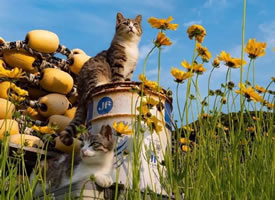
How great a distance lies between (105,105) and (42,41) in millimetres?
1572

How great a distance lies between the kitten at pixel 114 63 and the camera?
365 cm

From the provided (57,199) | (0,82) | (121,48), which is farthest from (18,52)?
(57,199)

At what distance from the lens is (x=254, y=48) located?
5.20ft

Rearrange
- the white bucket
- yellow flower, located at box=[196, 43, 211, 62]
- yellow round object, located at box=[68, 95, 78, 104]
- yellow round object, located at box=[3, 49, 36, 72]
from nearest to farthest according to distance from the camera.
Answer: yellow flower, located at box=[196, 43, 211, 62] < the white bucket < yellow round object, located at box=[3, 49, 36, 72] < yellow round object, located at box=[68, 95, 78, 104]

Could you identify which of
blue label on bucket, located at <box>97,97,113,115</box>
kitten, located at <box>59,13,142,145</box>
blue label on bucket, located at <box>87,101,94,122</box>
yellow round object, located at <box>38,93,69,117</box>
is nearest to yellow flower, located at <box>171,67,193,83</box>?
blue label on bucket, located at <box>97,97,113,115</box>

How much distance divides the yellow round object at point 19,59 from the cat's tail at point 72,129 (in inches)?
36.6

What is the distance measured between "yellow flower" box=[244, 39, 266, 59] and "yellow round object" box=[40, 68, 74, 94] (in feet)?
8.79

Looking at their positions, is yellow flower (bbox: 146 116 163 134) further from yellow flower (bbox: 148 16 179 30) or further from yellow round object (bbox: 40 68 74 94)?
yellow round object (bbox: 40 68 74 94)

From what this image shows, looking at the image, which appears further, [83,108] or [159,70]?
[83,108]

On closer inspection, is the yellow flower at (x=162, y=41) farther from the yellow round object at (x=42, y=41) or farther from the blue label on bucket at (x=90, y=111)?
the yellow round object at (x=42, y=41)

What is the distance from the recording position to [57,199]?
200 cm

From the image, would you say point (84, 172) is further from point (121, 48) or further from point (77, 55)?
point (77, 55)

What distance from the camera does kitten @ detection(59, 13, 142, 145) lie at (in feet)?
12.0

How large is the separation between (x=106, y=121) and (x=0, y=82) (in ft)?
5.30
